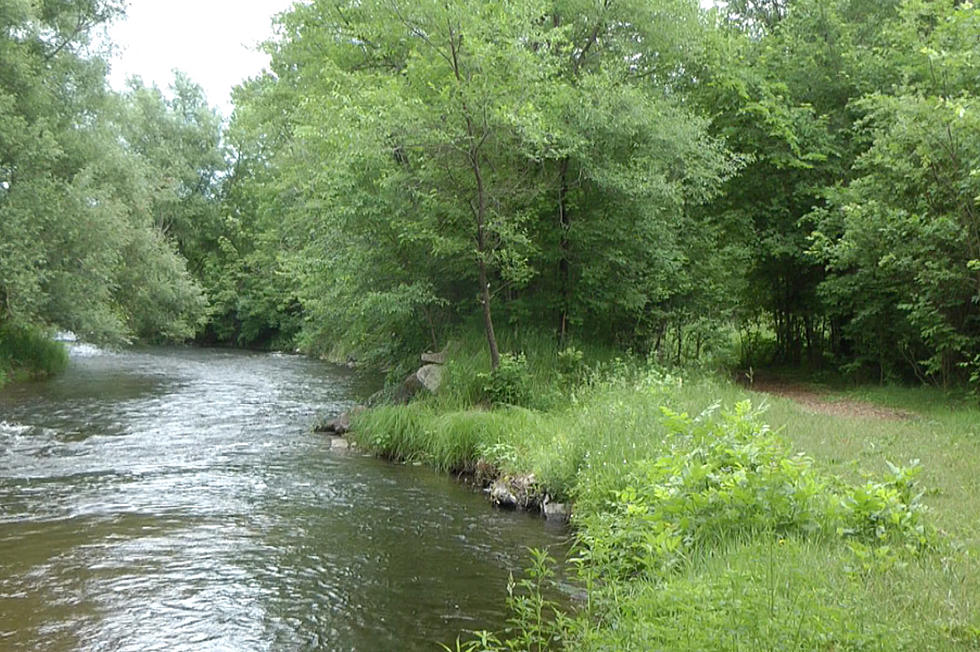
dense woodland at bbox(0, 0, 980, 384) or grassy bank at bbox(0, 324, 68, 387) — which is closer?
dense woodland at bbox(0, 0, 980, 384)

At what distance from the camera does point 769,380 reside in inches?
723

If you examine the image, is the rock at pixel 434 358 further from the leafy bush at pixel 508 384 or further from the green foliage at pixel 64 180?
the green foliage at pixel 64 180

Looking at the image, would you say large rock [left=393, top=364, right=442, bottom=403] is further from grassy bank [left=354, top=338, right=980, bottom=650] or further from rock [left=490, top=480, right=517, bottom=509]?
rock [left=490, top=480, right=517, bottom=509]

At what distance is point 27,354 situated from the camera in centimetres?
2269

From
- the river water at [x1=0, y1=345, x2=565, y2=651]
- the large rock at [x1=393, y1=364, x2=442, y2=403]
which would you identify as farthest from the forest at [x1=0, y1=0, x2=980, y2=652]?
the river water at [x1=0, y1=345, x2=565, y2=651]

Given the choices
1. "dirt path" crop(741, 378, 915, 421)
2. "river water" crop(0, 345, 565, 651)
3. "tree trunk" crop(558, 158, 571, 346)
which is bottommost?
"river water" crop(0, 345, 565, 651)

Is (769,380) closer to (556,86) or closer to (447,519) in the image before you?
(556,86)

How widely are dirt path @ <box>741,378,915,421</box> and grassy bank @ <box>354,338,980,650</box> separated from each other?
1.86 metres

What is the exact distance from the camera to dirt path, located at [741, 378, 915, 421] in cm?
1194

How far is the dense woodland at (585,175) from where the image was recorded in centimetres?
1210

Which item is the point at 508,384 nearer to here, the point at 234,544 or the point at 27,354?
the point at 234,544

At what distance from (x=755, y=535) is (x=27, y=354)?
2315 centimetres

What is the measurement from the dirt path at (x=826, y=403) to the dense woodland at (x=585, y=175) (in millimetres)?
1205

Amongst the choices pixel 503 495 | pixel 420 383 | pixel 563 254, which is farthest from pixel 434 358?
pixel 503 495
